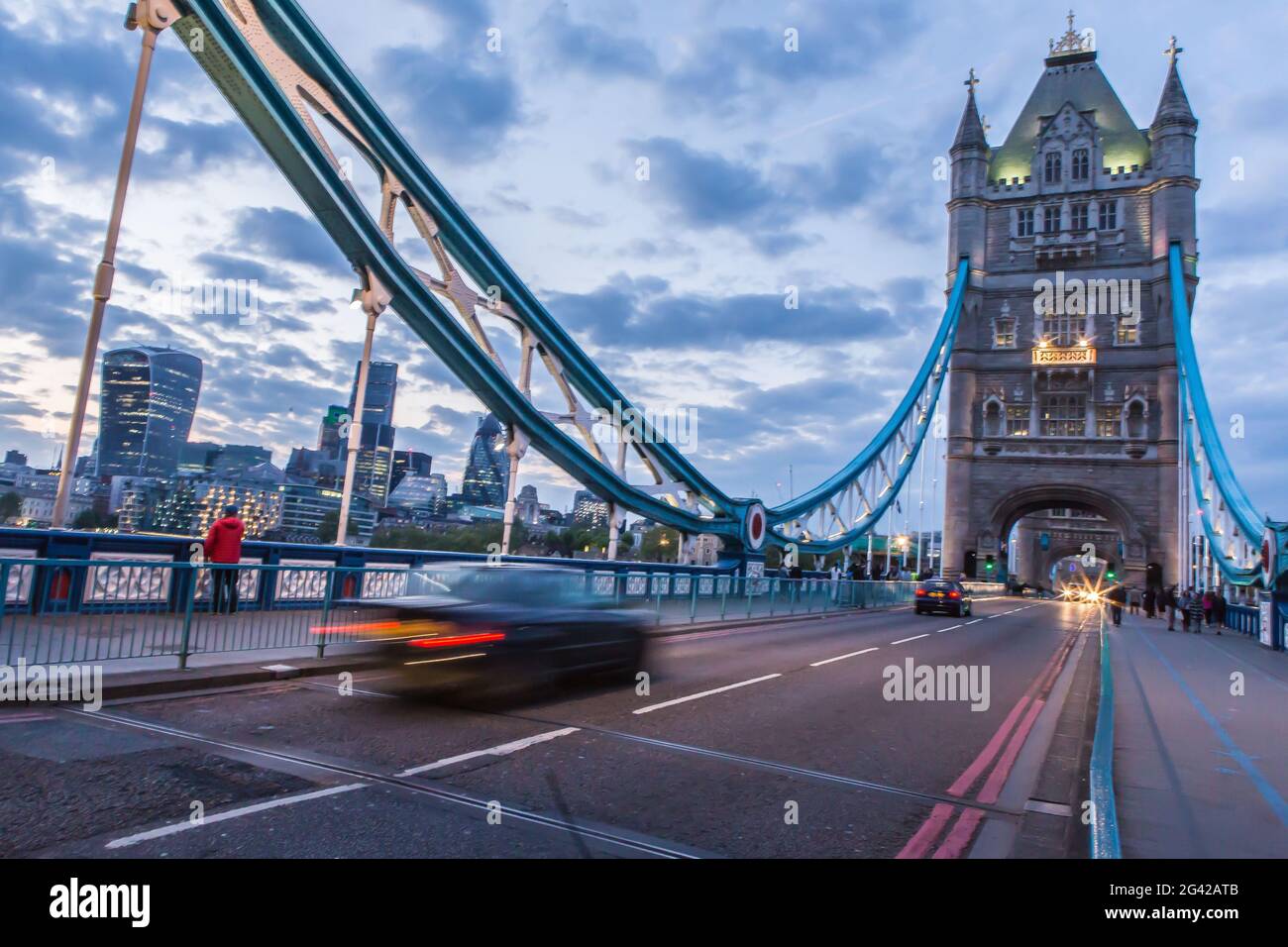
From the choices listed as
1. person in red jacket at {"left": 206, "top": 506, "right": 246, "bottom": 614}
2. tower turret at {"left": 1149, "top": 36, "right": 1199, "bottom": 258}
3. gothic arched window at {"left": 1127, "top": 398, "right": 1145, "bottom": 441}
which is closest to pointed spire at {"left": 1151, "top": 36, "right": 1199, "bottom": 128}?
tower turret at {"left": 1149, "top": 36, "right": 1199, "bottom": 258}

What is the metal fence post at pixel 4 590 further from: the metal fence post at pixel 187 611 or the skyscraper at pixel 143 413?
the skyscraper at pixel 143 413

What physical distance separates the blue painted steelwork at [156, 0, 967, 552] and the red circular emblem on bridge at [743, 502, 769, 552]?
7 cm

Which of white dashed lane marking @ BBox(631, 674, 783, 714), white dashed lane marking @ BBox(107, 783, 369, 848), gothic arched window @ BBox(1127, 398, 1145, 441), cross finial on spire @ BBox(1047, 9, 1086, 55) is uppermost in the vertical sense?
cross finial on spire @ BBox(1047, 9, 1086, 55)

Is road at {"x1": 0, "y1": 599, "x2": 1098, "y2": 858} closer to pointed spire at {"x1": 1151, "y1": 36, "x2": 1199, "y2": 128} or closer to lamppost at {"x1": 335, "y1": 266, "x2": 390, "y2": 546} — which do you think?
lamppost at {"x1": 335, "y1": 266, "x2": 390, "y2": 546}

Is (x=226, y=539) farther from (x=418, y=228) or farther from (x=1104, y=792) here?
(x=418, y=228)

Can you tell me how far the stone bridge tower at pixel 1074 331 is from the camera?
2222 inches

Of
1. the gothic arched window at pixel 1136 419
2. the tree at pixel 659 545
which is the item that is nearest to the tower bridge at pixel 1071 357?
the gothic arched window at pixel 1136 419

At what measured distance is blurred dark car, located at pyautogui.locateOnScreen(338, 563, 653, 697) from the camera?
24.8 ft

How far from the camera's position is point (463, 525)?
49.3 m

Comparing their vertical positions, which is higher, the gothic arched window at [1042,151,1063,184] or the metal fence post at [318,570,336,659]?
the gothic arched window at [1042,151,1063,184]

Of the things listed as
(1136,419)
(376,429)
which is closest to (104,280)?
(1136,419)

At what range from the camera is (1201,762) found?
260 inches
